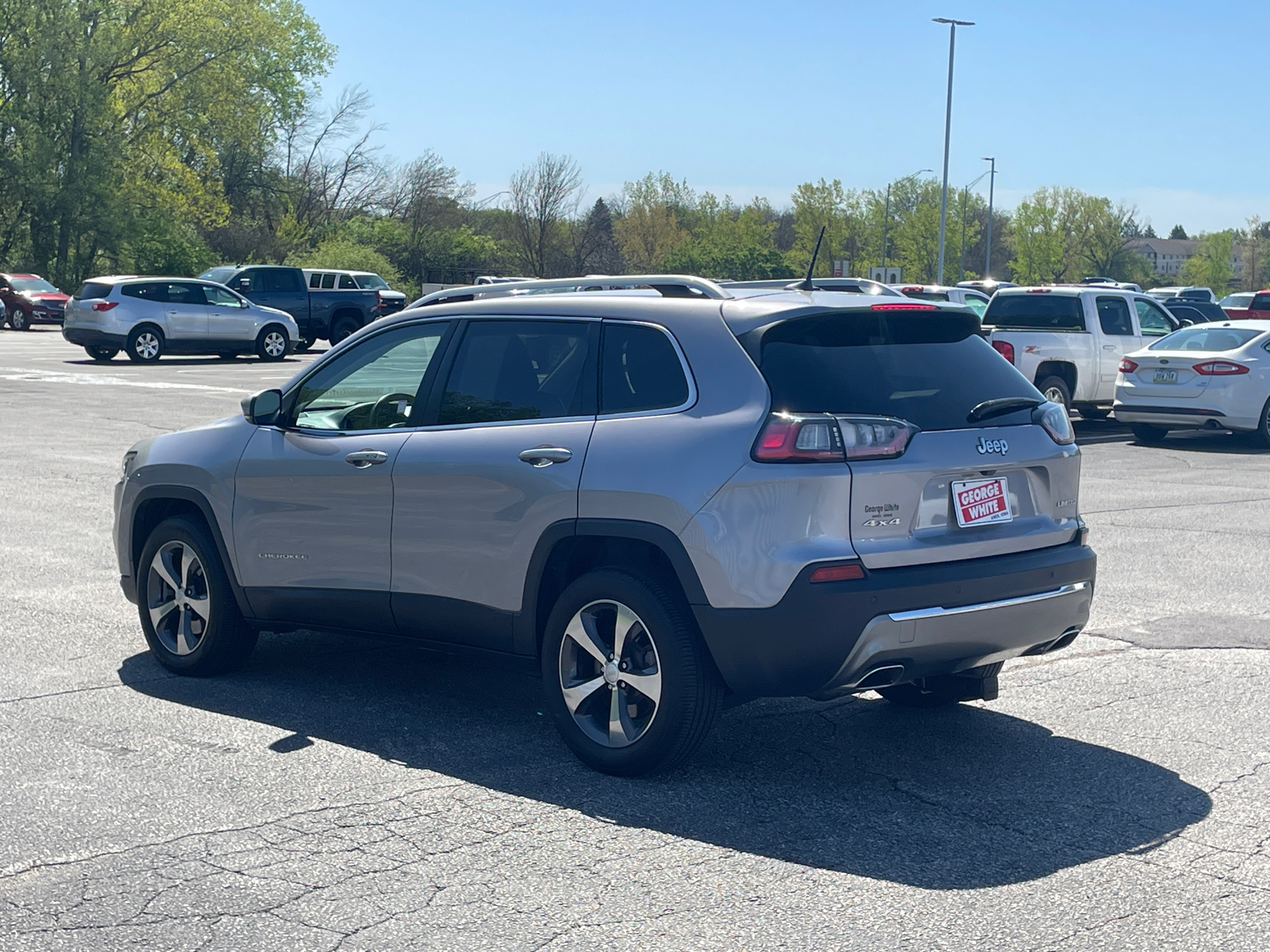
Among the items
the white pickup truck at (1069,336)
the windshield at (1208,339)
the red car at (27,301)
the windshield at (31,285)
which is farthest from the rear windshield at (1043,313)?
the windshield at (31,285)

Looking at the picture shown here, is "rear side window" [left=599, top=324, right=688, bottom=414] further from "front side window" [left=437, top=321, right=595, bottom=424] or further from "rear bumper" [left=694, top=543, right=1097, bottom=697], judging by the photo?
"rear bumper" [left=694, top=543, right=1097, bottom=697]

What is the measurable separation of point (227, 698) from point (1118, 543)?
653cm

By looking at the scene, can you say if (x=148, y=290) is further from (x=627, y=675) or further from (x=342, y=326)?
(x=627, y=675)

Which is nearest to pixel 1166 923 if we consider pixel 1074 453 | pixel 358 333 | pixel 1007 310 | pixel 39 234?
pixel 1074 453

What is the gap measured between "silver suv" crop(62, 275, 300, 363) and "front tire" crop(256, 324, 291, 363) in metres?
0.02

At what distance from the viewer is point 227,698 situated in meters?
6.16

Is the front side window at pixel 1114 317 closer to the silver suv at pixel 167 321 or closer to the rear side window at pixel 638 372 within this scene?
the rear side window at pixel 638 372

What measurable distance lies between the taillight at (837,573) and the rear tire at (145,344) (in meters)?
27.3

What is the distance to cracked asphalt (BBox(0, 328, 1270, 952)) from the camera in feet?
12.6

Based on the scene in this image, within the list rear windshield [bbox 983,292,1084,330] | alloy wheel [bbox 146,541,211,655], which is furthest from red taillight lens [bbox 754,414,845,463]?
rear windshield [bbox 983,292,1084,330]

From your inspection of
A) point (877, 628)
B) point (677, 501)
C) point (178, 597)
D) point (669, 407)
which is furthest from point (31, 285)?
point (877, 628)

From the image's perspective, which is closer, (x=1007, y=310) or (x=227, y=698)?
(x=227, y=698)

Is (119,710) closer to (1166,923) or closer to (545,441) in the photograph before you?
(545,441)

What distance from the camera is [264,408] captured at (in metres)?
6.29
